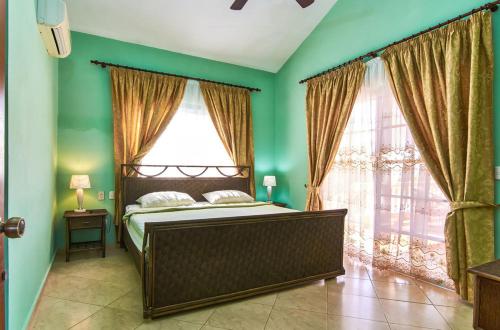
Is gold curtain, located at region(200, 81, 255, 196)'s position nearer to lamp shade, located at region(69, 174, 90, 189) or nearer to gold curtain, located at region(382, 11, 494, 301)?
lamp shade, located at region(69, 174, 90, 189)

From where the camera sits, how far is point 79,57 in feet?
12.1

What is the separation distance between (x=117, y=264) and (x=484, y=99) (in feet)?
12.9

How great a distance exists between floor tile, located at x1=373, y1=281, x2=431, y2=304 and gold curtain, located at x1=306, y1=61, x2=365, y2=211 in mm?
1419

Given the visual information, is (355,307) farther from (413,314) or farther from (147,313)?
(147,313)

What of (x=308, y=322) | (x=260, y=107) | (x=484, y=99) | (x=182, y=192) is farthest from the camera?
(x=260, y=107)

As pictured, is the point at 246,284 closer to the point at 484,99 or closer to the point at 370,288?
the point at 370,288

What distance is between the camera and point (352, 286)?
8.80 ft

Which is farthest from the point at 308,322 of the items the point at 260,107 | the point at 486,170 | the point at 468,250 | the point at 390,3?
the point at 260,107

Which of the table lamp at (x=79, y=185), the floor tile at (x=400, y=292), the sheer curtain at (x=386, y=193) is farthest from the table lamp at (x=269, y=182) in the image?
the table lamp at (x=79, y=185)

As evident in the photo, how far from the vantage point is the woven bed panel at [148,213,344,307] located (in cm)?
208

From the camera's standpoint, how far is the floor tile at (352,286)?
8.39ft

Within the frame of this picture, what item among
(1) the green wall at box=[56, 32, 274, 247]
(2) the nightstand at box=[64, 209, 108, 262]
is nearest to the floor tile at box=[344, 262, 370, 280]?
(2) the nightstand at box=[64, 209, 108, 262]

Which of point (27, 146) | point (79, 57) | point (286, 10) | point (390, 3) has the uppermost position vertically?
point (286, 10)

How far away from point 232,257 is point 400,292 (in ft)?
5.24
